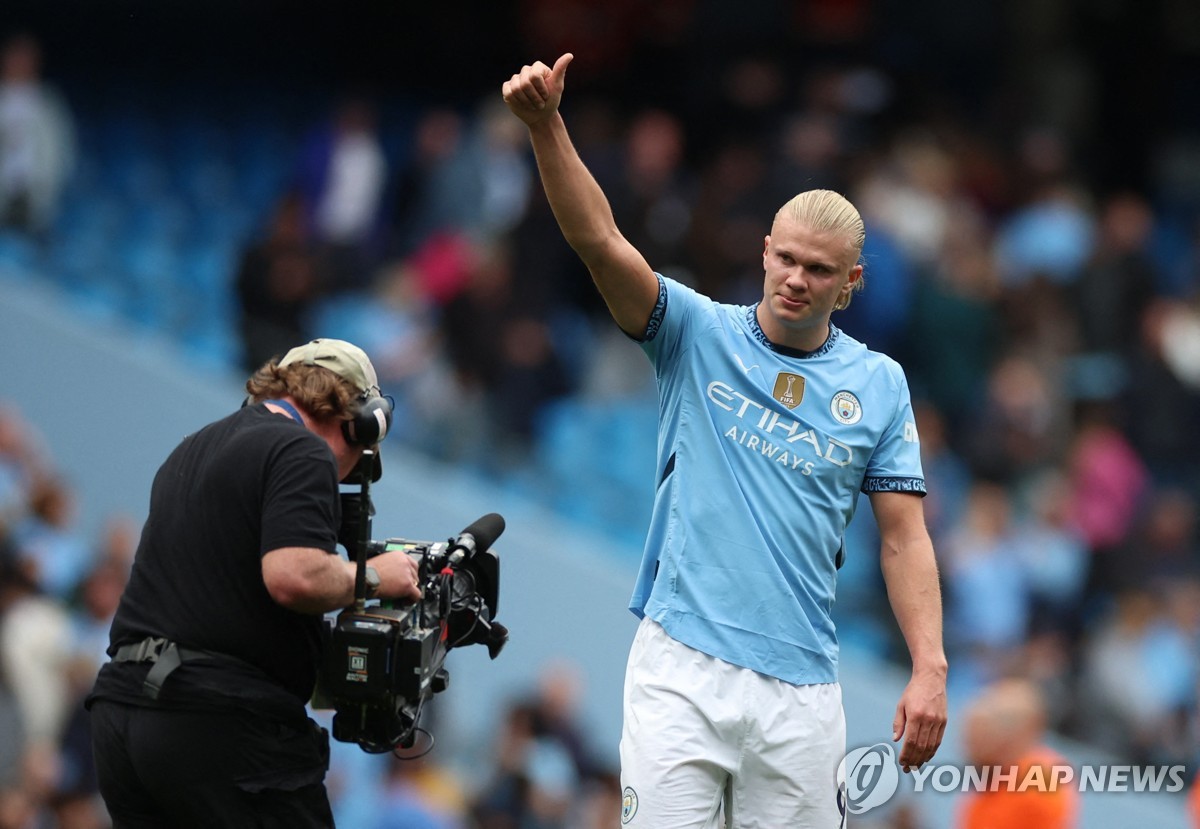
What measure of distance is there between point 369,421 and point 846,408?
1227mm

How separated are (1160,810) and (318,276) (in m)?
6.07

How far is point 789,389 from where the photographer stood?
4.63 m

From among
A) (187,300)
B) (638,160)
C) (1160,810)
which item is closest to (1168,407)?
(1160,810)

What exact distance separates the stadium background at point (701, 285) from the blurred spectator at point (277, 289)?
4.2 inches

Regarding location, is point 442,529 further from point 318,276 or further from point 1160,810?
point 1160,810

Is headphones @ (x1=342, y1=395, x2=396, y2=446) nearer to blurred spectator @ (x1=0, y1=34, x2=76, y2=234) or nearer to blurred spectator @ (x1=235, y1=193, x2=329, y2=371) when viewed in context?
blurred spectator @ (x1=235, y1=193, x2=329, y2=371)

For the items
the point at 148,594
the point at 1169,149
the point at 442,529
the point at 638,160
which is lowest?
the point at 148,594

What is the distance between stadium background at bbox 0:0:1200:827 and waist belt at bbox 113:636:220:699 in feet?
16.2

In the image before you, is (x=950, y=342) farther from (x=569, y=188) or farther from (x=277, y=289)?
(x=569, y=188)

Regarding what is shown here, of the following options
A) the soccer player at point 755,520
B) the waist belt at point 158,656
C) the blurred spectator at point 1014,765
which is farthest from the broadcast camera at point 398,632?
the blurred spectator at point 1014,765

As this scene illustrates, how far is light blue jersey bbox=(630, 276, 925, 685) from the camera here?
4.52 meters

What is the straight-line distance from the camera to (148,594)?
15.0ft

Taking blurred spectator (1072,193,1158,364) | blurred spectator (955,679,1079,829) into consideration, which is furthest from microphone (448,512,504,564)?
blurred spectator (1072,193,1158,364)

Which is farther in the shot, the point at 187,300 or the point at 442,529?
the point at 187,300
